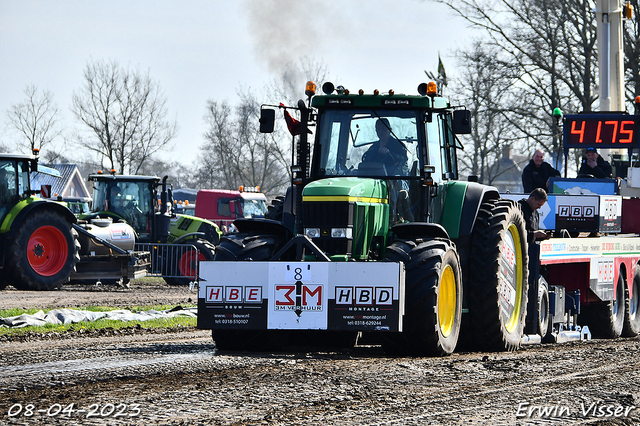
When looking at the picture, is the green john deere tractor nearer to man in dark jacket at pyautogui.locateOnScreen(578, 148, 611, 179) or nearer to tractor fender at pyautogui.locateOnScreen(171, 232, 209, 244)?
man in dark jacket at pyautogui.locateOnScreen(578, 148, 611, 179)


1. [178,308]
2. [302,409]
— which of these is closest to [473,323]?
[302,409]

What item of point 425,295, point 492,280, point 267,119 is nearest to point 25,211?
point 267,119

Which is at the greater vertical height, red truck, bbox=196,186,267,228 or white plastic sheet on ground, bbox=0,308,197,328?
red truck, bbox=196,186,267,228

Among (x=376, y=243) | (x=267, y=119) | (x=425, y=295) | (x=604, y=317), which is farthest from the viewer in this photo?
(x=604, y=317)

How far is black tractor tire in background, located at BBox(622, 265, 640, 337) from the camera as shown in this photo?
1373 centimetres

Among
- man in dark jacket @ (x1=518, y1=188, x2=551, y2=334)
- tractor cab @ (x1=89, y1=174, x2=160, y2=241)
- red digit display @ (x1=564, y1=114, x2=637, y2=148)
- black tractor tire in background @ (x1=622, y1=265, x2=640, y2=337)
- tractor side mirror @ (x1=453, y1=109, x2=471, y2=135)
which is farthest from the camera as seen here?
tractor cab @ (x1=89, y1=174, x2=160, y2=241)

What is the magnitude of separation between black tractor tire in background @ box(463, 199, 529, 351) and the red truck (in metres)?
24.2

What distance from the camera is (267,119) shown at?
9.12 metres

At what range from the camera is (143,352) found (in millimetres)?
8492

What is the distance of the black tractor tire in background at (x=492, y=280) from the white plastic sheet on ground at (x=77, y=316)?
535 cm

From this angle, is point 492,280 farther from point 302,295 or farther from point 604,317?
point 604,317

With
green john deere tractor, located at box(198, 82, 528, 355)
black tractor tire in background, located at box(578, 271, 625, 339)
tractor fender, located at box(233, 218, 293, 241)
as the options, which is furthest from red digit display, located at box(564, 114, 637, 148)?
tractor fender, located at box(233, 218, 293, 241)

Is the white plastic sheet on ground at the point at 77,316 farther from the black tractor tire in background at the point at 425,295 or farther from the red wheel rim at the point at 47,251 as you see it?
the black tractor tire in background at the point at 425,295

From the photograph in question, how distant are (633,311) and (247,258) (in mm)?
8108
